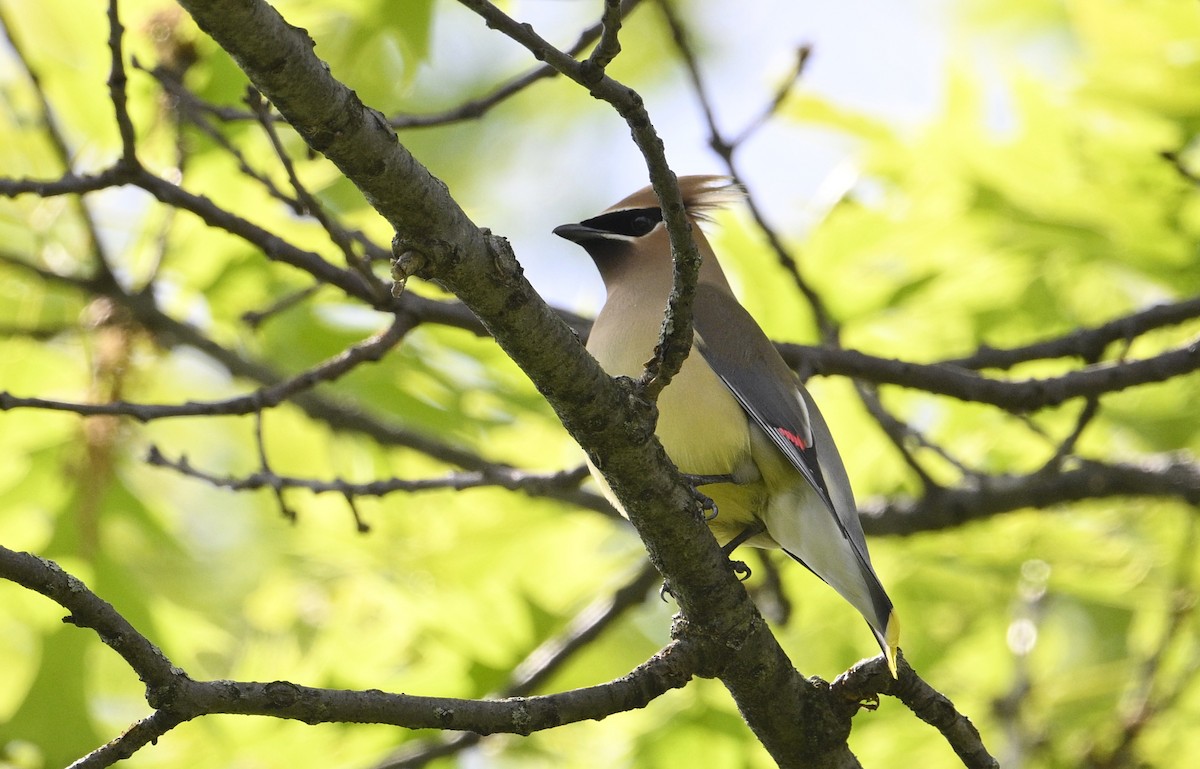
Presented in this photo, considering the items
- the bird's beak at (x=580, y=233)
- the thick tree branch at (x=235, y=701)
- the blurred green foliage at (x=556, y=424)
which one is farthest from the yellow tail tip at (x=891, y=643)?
the bird's beak at (x=580, y=233)

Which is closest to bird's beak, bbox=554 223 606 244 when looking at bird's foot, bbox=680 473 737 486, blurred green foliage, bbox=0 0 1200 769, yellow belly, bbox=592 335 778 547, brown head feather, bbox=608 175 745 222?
brown head feather, bbox=608 175 745 222

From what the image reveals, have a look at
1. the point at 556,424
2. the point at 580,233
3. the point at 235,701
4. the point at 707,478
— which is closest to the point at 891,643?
the point at 707,478

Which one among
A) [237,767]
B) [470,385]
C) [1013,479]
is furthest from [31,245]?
[1013,479]

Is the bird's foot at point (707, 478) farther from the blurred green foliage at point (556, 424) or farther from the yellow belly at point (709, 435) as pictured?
the blurred green foliage at point (556, 424)

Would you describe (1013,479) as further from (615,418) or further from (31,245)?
(31,245)

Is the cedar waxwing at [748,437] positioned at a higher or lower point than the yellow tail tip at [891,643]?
higher

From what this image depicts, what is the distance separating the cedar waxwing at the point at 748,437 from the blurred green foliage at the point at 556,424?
0.71 m

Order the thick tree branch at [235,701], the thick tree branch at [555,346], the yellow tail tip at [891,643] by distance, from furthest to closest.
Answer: the yellow tail tip at [891,643]
the thick tree branch at [235,701]
the thick tree branch at [555,346]

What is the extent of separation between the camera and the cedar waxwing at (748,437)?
3523 millimetres

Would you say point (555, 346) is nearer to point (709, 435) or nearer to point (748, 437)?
point (709, 435)

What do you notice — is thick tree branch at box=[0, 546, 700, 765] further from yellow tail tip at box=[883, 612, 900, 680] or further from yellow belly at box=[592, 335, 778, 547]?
yellow belly at box=[592, 335, 778, 547]

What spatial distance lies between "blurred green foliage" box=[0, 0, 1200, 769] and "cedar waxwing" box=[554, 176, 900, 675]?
2.32ft

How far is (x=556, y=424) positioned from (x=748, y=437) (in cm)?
127

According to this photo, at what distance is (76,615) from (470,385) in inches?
98.9
